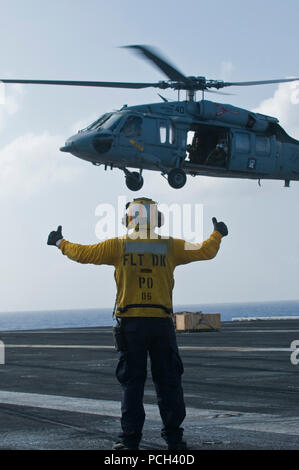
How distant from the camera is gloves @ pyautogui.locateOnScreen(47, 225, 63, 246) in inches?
295

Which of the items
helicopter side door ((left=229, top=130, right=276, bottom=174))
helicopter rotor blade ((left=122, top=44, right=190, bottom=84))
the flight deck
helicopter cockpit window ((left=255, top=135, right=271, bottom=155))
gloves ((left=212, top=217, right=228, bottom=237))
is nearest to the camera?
the flight deck

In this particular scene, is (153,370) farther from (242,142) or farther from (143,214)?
(242,142)

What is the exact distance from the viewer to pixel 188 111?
32812mm

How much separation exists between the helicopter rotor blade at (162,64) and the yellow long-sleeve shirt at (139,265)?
19.5 metres

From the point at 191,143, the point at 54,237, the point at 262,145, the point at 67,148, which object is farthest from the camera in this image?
the point at 262,145

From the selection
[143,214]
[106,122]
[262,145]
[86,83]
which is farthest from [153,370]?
[262,145]

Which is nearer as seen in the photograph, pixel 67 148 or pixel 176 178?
pixel 67 148

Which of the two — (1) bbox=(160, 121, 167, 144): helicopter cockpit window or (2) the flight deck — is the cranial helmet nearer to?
(2) the flight deck

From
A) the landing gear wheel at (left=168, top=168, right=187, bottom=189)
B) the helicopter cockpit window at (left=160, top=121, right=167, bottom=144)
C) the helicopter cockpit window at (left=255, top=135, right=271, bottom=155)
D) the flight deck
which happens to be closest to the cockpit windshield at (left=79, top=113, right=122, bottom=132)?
the helicopter cockpit window at (left=160, top=121, right=167, bottom=144)

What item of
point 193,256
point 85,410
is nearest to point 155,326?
point 193,256

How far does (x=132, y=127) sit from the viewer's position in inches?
1216

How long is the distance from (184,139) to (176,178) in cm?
165

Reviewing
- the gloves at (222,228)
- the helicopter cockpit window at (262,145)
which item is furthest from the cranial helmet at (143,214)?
the helicopter cockpit window at (262,145)

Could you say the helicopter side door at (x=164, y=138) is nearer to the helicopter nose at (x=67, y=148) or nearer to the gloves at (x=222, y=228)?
the helicopter nose at (x=67, y=148)
